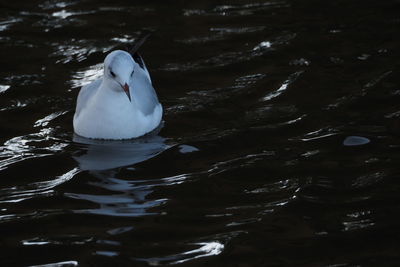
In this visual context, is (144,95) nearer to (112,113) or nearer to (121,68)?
(112,113)

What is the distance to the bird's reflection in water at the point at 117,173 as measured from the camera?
5.34 meters

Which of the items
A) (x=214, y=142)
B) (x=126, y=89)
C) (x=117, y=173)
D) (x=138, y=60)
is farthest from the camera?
(x=138, y=60)

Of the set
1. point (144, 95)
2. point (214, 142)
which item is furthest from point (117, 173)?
point (144, 95)

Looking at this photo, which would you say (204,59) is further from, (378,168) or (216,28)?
(378,168)

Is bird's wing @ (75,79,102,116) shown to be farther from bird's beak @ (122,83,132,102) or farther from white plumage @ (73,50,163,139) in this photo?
bird's beak @ (122,83,132,102)

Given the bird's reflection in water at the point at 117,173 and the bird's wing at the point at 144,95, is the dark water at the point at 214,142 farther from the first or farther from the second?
the bird's wing at the point at 144,95

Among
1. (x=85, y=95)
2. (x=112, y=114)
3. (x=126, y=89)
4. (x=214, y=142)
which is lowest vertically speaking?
(x=214, y=142)

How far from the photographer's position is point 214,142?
20.9 feet

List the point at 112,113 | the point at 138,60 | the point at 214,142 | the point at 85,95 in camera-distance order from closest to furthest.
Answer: the point at 214,142 → the point at 112,113 → the point at 85,95 → the point at 138,60

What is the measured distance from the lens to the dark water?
4875 millimetres

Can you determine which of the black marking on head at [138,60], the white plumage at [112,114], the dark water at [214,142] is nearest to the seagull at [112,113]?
the white plumage at [112,114]

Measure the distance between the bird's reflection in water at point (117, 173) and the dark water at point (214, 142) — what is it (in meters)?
0.02

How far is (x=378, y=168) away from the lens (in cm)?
575

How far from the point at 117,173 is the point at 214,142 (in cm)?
84
